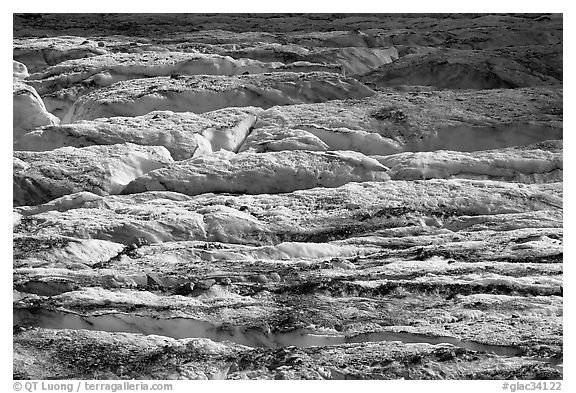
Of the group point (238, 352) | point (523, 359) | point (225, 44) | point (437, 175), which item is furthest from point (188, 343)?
point (225, 44)

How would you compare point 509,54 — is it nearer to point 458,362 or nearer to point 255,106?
point 255,106

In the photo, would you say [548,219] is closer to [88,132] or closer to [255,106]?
[255,106]

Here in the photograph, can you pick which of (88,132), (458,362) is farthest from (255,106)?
(458,362)

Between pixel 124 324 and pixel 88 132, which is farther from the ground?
pixel 88 132

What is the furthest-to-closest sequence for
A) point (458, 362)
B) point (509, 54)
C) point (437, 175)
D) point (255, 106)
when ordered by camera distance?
point (509, 54) < point (255, 106) < point (437, 175) < point (458, 362)

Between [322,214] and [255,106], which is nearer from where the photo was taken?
[322,214]

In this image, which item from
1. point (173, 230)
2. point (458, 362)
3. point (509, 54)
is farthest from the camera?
point (509, 54)
